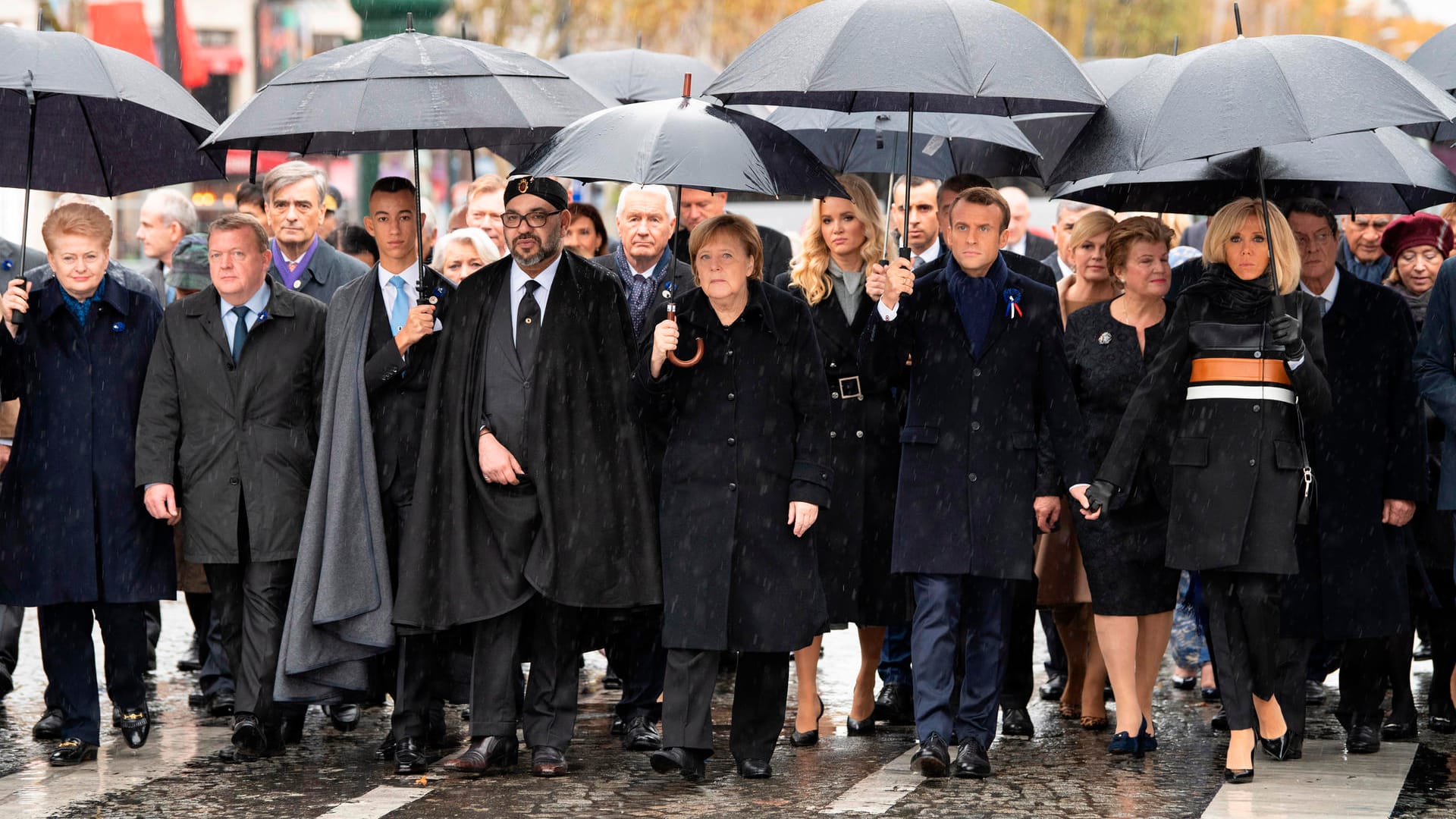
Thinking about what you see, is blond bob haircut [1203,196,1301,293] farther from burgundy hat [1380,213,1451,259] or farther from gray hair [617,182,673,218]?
gray hair [617,182,673,218]

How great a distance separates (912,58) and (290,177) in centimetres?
374

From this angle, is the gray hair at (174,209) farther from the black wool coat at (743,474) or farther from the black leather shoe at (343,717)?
the black wool coat at (743,474)

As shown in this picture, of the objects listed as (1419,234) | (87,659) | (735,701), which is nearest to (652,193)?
(735,701)

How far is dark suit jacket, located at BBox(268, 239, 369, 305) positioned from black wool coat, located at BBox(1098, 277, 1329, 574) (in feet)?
12.5

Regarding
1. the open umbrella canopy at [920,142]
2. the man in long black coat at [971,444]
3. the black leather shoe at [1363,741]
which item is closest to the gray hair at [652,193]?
the open umbrella canopy at [920,142]

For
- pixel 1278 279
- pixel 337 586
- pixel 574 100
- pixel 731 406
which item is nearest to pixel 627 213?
pixel 574 100

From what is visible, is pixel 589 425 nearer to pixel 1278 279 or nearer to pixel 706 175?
pixel 706 175

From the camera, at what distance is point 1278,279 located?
761cm

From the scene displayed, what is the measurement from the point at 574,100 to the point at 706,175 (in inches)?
35.1

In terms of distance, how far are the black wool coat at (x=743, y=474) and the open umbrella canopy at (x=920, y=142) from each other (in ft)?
5.19

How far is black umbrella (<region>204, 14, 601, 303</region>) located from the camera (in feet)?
24.4

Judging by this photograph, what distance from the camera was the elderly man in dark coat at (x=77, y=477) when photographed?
7973mm

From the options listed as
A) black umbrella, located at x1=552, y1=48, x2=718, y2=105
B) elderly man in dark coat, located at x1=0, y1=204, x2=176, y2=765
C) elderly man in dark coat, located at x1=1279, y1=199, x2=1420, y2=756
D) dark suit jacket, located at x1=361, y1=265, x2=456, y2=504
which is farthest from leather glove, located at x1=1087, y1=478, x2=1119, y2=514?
black umbrella, located at x1=552, y1=48, x2=718, y2=105

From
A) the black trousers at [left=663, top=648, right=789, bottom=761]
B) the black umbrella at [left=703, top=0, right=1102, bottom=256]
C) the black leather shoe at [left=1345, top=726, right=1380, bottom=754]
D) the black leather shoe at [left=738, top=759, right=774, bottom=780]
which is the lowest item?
the black leather shoe at [left=1345, top=726, right=1380, bottom=754]
